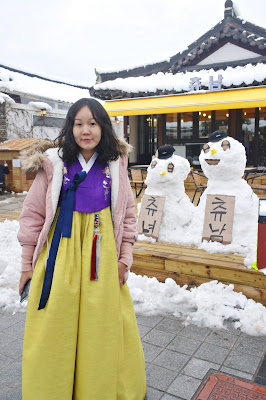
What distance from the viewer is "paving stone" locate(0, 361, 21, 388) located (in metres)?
2.58

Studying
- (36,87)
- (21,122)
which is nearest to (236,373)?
(21,122)

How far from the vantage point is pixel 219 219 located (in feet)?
15.2

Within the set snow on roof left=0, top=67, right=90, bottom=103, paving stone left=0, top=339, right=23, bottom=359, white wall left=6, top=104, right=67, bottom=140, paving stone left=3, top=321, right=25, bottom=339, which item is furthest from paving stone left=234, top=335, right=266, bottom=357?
snow on roof left=0, top=67, right=90, bottom=103

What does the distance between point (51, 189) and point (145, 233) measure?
3.20 meters

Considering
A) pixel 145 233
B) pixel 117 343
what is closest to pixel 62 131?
pixel 117 343

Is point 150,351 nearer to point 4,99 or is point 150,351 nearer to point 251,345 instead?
point 251,345

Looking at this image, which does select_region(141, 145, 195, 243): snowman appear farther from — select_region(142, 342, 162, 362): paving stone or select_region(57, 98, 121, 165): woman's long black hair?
select_region(57, 98, 121, 165): woman's long black hair

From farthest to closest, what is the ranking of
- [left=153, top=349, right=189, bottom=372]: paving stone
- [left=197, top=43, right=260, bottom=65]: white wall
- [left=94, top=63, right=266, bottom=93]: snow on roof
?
[left=197, top=43, right=260, bottom=65]: white wall < [left=94, top=63, right=266, bottom=93]: snow on roof < [left=153, top=349, right=189, bottom=372]: paving stone

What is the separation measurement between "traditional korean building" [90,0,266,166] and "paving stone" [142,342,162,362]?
24.7 feet

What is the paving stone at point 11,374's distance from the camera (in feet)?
8.48

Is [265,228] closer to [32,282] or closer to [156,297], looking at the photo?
[156,297]

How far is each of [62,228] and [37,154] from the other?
475 millimetres

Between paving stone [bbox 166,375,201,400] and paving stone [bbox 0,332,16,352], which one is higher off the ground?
paving stone [bbox 166,375,201,400]

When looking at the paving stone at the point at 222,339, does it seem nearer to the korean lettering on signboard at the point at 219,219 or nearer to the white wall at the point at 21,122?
the korean lettering on signboard at the point at 219,219
